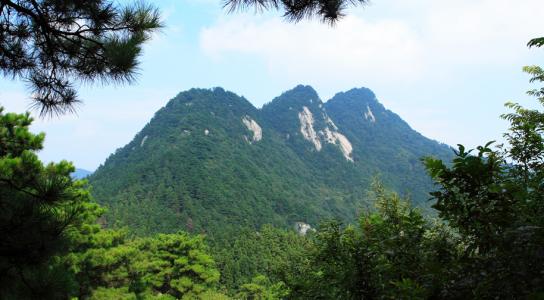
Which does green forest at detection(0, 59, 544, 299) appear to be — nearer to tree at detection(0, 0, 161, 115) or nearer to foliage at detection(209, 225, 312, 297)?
tree at detection(0, 0, 161, 115)

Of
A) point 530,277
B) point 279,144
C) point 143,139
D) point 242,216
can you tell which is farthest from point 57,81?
point 279,144

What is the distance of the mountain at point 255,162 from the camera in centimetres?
Answer: 7312

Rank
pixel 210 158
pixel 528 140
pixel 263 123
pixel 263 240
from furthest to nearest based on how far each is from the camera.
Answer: pixel 263 123, pixel 210 158, pixel 263 240, pixel 528 140

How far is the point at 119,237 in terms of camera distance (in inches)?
639

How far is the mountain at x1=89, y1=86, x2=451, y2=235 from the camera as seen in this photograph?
73.1 meters

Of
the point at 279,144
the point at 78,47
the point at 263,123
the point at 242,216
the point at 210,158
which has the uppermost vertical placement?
the point at 263,123

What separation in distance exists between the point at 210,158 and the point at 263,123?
55.9m

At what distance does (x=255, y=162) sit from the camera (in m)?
115

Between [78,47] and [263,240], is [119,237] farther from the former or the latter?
[263,240]

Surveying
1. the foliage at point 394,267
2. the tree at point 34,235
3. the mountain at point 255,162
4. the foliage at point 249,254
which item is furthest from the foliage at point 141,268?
the mountain at point 255,162

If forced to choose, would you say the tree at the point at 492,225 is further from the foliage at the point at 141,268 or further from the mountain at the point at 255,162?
the mountain at the point at 255,162

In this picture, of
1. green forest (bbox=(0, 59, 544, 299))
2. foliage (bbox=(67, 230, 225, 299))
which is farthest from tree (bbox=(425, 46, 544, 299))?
foliage (bbox=(67, 230, 225, 299))

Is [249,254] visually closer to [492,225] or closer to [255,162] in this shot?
[492,225]

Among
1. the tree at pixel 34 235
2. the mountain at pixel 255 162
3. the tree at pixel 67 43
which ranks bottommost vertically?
the tree at pixel 34 235
